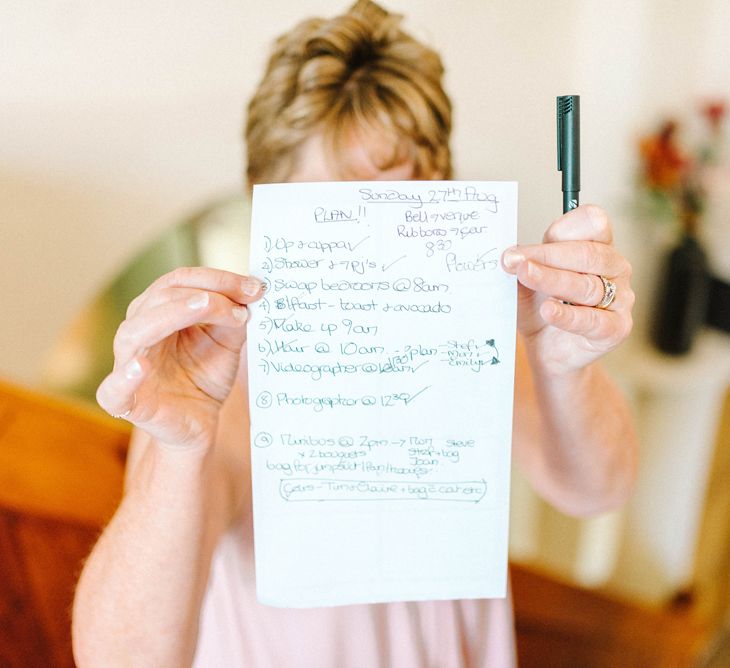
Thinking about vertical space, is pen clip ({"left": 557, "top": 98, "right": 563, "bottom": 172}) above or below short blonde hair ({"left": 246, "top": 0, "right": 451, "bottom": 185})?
below

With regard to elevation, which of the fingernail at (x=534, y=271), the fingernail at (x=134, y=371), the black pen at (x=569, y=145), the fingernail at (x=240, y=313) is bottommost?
the fingernail at (x=134, y=371)

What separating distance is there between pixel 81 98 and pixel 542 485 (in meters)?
1.09

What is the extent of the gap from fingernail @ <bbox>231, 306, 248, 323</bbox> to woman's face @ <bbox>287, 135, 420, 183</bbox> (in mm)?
279

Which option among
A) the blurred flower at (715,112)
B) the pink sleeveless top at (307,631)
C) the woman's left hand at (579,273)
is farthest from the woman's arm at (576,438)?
the blurred flower at (715,112)

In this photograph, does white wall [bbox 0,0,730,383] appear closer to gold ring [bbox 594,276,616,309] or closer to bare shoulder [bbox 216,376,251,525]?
bare shoulder [bbox 216,376,251,525]

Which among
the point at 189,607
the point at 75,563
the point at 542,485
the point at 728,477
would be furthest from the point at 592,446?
the point at 728,477

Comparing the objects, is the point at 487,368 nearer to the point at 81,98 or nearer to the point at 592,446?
the point at 592,446

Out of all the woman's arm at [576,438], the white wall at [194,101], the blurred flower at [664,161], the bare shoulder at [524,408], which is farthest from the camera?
the blurred flower at [664,161]

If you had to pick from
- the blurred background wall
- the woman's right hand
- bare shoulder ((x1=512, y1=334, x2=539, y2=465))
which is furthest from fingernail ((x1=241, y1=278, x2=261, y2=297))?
the blurred background wall

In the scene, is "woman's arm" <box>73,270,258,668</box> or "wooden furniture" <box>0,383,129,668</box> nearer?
"woman's arm" <box>73,270,258,668</box>

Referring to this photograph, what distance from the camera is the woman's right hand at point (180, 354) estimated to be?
0.64 m

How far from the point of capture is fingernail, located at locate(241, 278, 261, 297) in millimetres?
685

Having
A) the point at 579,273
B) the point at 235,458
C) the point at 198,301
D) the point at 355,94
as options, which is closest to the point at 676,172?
the point at 355,94

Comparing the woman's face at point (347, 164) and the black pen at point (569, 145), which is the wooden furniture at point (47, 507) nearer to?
the woman's face at point (347, 164)
